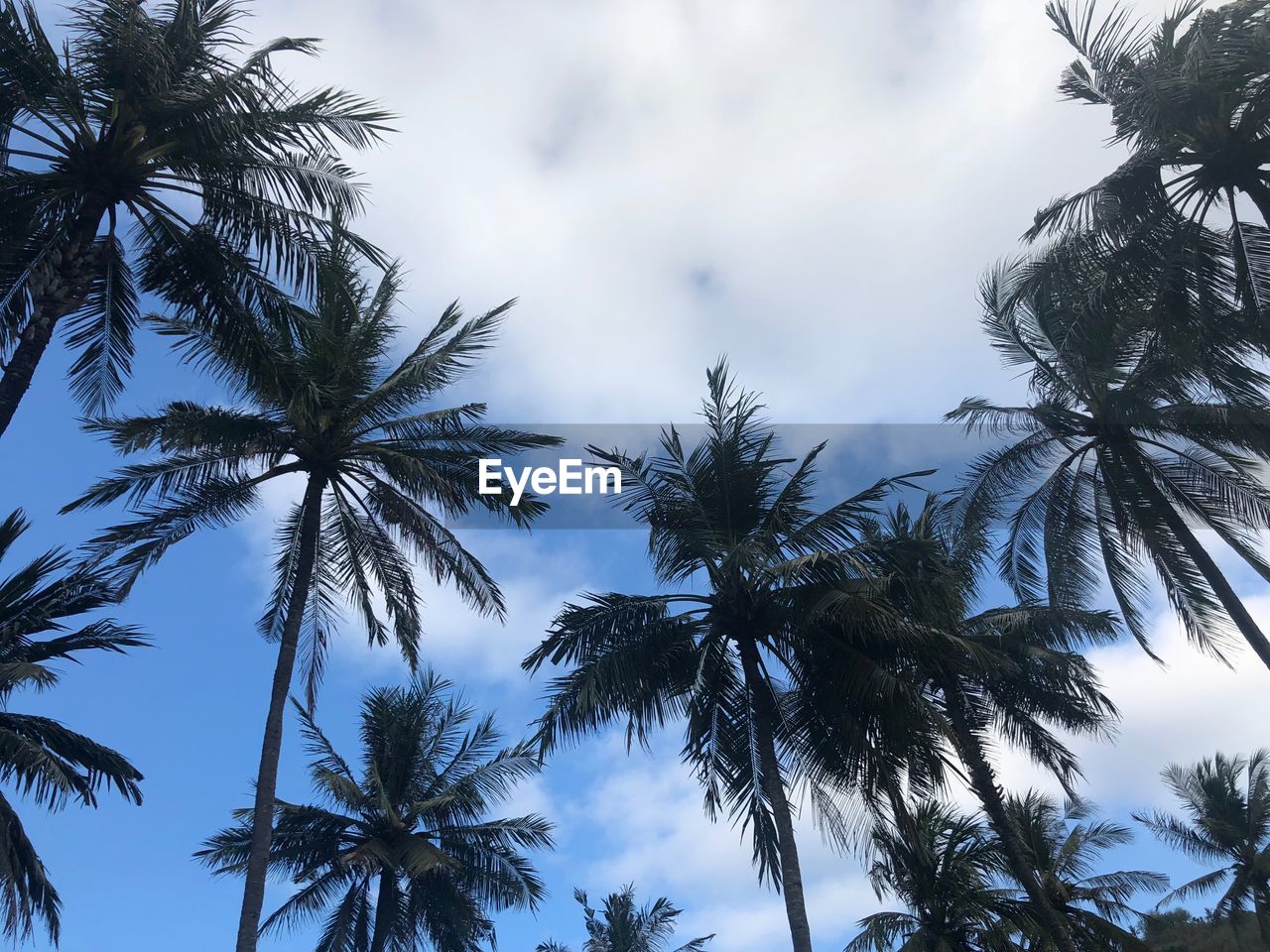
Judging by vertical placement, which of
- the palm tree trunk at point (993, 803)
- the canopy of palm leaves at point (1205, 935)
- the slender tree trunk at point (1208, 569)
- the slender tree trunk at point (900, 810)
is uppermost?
the canopy of palm leaves at point (1205, 935)

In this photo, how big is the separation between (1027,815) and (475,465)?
17027 mm

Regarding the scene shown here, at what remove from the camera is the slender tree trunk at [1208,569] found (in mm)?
18984

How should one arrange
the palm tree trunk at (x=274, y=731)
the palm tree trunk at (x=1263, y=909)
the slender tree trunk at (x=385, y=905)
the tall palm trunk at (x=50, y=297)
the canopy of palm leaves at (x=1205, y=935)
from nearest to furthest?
1. the tall palm trunk at (x=50, y=297)
2. the palm tree trunk at (x=274, y=731)
3. the slender tree trunk at (x=385, y=905)
4. the palm tree trunk at (x=1263, y=909)
5. the canopy of palm leaves at (x=1205, y=935)

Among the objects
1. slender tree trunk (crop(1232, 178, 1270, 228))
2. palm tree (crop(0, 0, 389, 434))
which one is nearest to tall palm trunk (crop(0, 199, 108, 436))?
palm tree (crop(0, 0, 389, 434))

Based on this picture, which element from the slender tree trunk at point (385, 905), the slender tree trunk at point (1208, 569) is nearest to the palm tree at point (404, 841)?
the slender tree trunk at point (385, 905)

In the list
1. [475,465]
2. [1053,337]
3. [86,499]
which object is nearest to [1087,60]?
[1053,337]

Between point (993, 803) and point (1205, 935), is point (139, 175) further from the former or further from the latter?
point (1205, 935)

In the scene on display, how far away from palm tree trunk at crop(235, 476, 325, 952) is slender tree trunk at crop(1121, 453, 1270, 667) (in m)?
15.0

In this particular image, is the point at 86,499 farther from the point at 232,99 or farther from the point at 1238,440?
the point at 1238,440

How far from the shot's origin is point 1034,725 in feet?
74.2

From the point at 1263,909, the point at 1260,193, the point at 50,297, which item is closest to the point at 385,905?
the point at 50,297

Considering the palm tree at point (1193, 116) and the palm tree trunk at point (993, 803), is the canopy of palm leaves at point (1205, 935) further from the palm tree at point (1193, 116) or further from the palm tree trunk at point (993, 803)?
the palm tree at point (1193, 116)

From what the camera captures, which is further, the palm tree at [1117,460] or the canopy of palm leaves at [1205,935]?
the canopy of palm leaves at [1205,935]

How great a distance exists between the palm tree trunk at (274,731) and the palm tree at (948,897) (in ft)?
41.7
